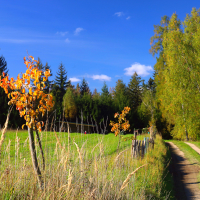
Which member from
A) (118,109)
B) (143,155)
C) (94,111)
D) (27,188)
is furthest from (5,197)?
(118,109)

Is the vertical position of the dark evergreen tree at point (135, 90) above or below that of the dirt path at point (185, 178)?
above

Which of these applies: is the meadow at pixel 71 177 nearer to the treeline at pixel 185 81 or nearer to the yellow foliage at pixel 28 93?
the yellow foliage at pixel 28 93

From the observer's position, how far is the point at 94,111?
20.3m

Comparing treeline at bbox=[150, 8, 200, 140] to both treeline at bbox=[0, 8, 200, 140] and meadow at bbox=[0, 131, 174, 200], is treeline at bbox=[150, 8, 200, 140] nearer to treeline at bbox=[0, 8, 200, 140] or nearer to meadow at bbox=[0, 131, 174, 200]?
treeline at bbox=[0, 8, 200, 140]

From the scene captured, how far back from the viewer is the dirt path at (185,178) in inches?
196

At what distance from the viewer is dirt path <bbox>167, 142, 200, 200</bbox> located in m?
4.99

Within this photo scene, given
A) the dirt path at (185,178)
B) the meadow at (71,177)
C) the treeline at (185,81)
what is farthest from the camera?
the treeline at (185,81)

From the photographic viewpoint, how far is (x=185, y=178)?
620 cm

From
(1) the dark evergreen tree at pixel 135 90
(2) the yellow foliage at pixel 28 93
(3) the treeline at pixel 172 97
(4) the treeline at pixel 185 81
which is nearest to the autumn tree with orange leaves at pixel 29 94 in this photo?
(2) the yellow foliage at pixel 28 93

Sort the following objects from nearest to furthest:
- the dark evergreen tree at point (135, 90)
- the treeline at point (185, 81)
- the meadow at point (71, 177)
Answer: the meadow at point (71, 177), the treeline at point (185, 81), the dark evergreen tree at point (135, 90)

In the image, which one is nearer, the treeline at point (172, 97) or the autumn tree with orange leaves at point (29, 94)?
the autumn tree with orange leaves at point (29, 94)

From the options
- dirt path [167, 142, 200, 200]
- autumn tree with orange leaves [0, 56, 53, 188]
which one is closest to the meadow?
autumn tree with orange leaves [0, 56, 53, 188]

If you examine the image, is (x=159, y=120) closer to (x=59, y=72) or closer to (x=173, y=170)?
(x=173, y=170)

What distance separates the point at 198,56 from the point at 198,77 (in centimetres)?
154
